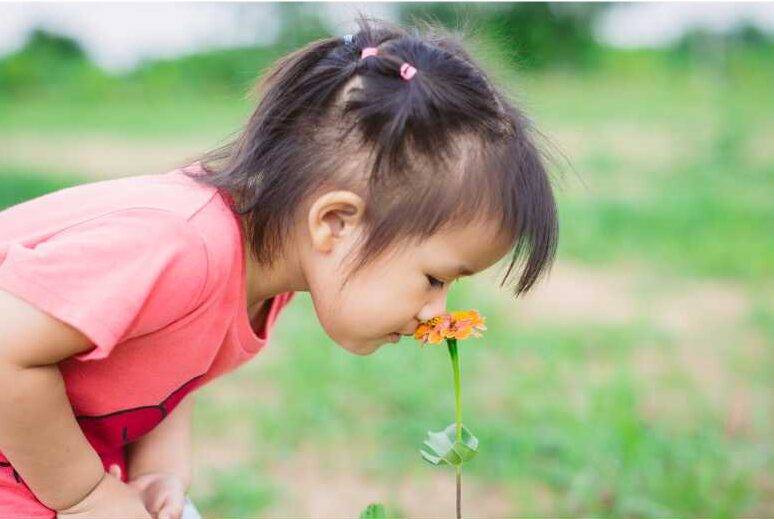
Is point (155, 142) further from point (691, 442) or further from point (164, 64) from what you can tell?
point (691, 442)

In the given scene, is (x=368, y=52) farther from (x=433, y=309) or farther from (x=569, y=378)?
(x=569, y=378)

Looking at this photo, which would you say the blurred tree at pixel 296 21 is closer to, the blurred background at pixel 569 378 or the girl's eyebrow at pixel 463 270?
the blurred background at pixel 569 378

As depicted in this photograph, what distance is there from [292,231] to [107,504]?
41 centimetres

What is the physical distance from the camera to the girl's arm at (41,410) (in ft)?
3.64

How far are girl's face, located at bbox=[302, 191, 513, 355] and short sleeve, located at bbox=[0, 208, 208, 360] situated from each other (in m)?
0.17

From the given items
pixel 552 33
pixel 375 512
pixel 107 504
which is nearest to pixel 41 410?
pixel 107 504

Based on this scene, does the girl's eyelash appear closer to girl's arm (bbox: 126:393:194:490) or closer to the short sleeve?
the short sleeve

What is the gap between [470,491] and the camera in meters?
2.06

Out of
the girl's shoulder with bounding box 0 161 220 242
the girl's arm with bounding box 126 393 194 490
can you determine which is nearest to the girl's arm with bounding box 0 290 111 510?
the girl's shoulder with bounding box 0 161 220 242

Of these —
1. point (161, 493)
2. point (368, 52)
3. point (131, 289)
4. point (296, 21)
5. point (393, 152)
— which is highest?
point (296, 21)

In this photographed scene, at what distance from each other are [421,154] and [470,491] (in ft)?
3.35

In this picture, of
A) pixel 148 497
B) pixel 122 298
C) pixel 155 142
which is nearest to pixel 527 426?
pixel 148 497

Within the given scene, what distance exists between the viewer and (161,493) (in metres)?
1.46

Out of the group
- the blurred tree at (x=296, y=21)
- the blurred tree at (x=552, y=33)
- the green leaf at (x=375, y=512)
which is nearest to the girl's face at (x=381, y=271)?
the green leaf at (x=375, y=512)
